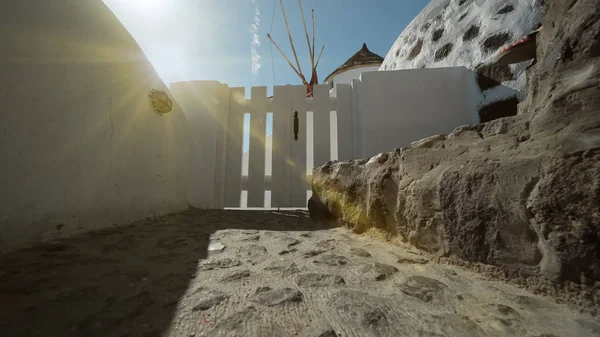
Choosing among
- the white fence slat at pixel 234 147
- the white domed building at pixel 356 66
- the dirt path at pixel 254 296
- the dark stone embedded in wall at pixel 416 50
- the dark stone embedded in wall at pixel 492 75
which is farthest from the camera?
the white domed building at pixel 356 66

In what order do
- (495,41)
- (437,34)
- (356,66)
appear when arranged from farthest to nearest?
(356,66) → (437,34) → (495,41)

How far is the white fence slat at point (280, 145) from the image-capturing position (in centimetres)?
370

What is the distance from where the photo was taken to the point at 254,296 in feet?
3.16

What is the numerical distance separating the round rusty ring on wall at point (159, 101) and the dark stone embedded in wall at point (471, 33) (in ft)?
13.3

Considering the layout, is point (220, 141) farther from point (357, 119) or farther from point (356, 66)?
point (356, 66)

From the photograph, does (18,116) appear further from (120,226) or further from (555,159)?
(555,159)

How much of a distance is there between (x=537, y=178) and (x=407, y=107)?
9.56ft

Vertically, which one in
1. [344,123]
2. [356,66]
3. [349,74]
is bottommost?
[344,123]

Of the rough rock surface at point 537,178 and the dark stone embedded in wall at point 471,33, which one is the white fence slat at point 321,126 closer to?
the dark stone embedded in wall at point 471,33

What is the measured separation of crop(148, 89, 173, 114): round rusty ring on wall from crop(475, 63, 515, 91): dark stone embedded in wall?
3869 mm

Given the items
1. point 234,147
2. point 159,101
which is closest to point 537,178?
point 159,101

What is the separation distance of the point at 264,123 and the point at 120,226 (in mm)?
2400

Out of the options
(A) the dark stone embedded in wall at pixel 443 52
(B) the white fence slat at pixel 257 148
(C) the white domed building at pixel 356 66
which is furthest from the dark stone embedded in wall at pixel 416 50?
(C) the white domed building at pixel 356 66

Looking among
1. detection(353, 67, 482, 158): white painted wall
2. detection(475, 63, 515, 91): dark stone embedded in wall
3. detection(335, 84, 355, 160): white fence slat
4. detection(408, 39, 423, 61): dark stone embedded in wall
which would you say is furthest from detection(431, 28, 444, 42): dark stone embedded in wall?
detection(335, 84, 355, 160): white fence slat
